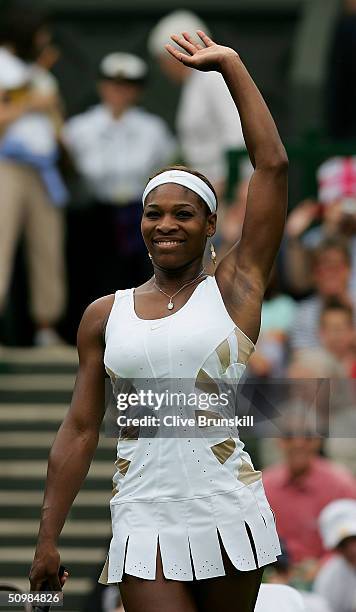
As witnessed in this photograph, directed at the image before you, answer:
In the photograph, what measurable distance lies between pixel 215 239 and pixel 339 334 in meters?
1.28

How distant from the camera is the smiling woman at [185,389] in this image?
17.0ft

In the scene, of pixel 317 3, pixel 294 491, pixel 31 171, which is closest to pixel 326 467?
pixel 294 491

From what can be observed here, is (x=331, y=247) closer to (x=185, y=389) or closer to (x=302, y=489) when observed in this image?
(x=302, y=489)

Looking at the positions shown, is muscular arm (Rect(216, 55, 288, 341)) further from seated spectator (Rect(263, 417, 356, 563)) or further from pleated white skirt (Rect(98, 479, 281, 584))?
seated spectator (Rect(263, 417, 356, 563))

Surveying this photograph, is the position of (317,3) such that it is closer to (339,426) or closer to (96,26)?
(96,26)

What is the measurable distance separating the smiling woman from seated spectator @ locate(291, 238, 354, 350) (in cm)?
474

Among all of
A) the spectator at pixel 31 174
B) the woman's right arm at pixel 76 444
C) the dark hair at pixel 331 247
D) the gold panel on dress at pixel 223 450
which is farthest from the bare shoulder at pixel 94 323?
the spectator at pixel 31 174

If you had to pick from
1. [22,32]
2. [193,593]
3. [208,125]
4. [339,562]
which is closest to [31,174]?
[22,32]

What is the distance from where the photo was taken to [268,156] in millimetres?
5340

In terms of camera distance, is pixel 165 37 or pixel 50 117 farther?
pixel 165 37

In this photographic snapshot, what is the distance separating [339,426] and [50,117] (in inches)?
117

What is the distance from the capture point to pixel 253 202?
5.31 metres

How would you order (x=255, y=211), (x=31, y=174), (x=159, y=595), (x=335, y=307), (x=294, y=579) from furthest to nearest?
(x=31, y=174)
(x=335, y=307)
(x=294, y=579)
(x=255, y=211)
(x=159, y=595)

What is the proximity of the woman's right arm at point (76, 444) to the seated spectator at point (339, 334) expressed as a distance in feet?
14.9
